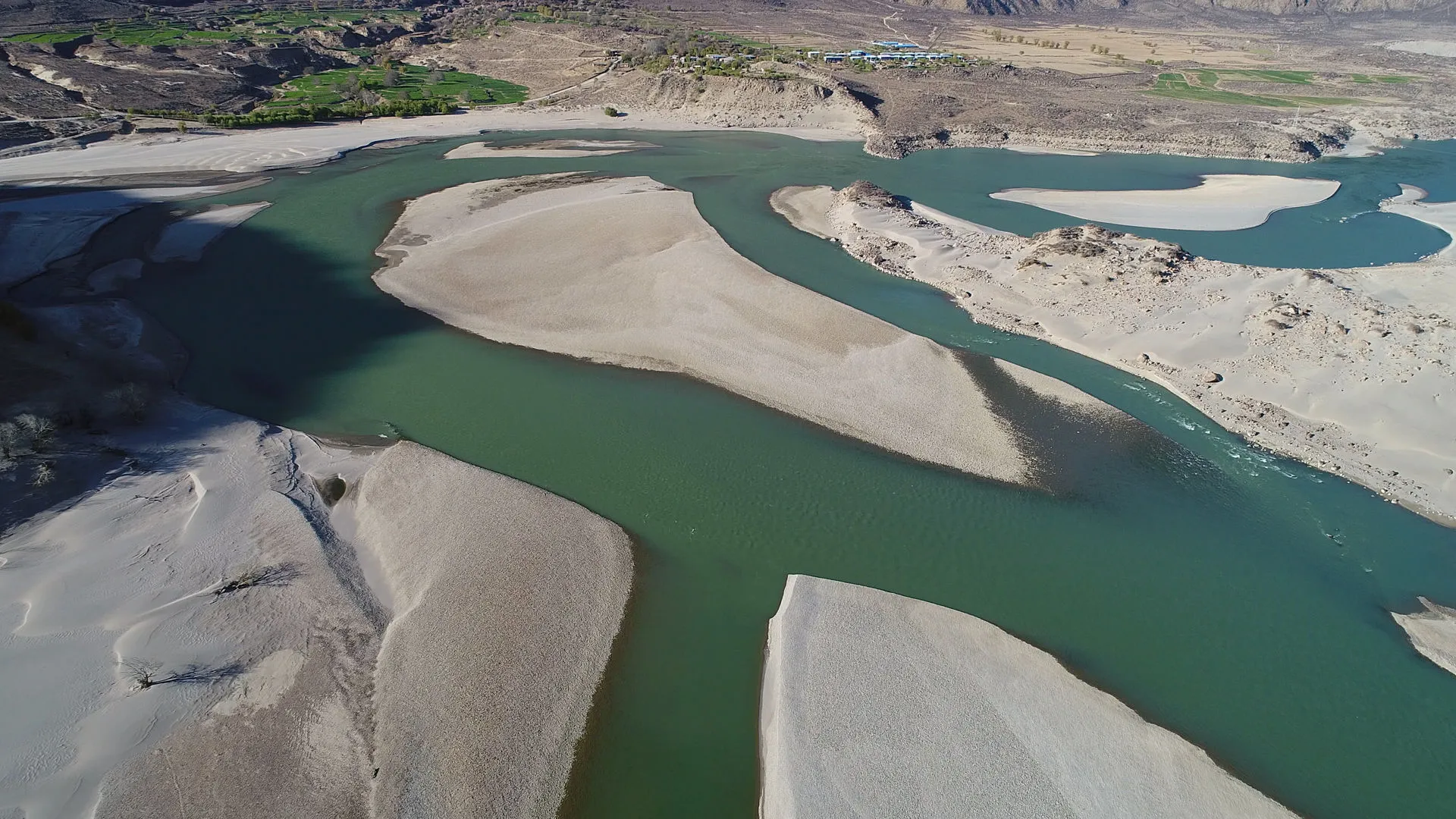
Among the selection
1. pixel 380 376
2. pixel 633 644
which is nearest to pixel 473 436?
pixel 380 376

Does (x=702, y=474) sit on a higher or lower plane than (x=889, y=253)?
lower

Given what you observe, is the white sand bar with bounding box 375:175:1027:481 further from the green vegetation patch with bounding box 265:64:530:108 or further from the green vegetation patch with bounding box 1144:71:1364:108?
the green vegetation patch with bounding box 1144:71:1364:108

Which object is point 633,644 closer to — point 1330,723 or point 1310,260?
point 1330,723

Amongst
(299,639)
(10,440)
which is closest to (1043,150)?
(299,639)

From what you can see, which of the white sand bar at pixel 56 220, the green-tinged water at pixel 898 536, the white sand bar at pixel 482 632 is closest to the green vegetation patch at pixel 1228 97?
the green-tinged water at pixel 898 536

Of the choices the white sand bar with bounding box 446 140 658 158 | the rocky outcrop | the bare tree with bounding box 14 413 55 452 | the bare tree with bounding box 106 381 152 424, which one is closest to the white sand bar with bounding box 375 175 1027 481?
the bare tree with bounding box 106 381 152 424
